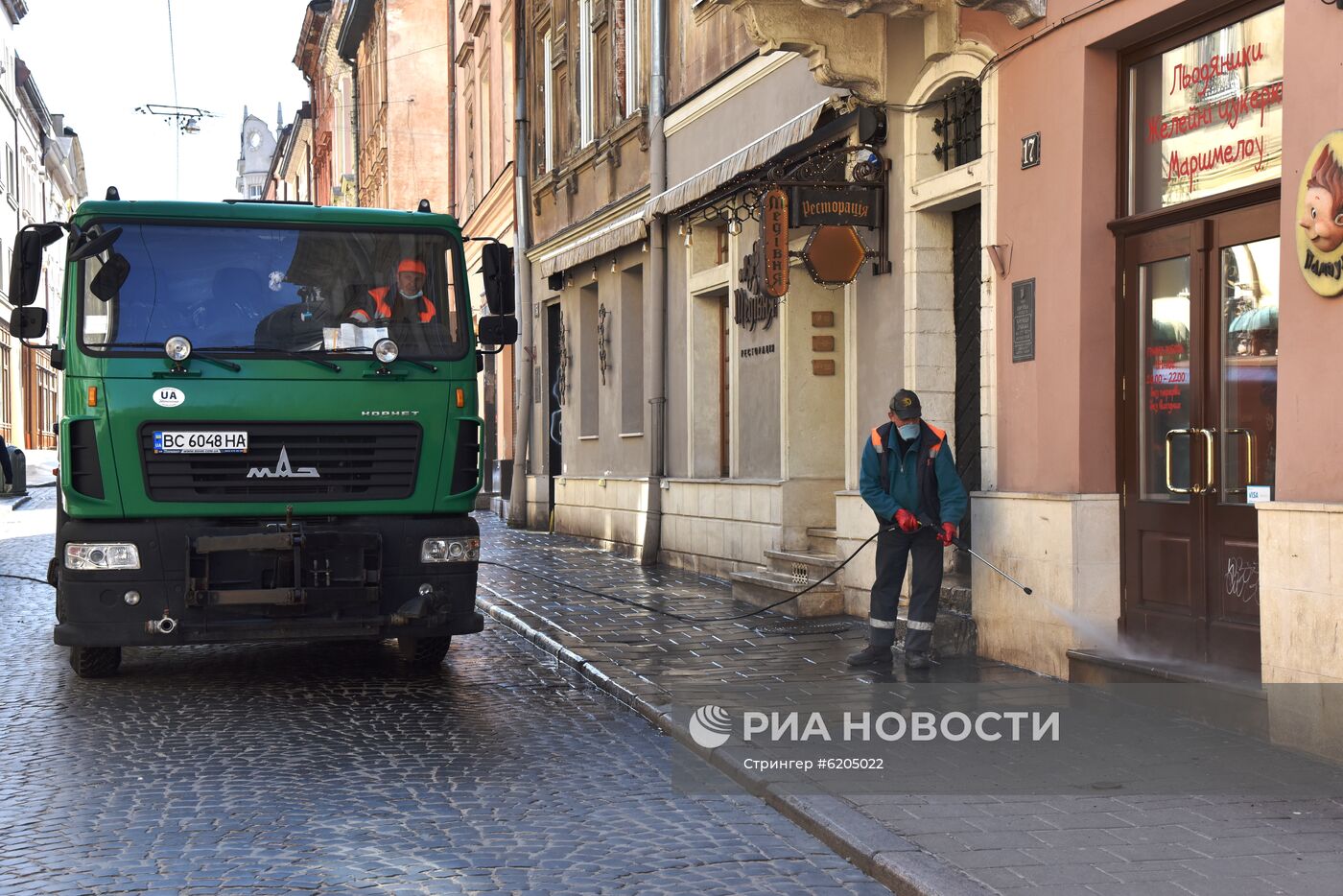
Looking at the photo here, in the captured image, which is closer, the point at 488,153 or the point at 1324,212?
the point at 1324,212

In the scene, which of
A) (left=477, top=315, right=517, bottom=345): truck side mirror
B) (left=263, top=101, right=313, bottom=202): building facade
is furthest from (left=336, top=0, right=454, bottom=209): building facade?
(left=477, top=315, right=517, bottom=345): truck side mirror

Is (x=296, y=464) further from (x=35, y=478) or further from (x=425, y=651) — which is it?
(x=35, y=478)

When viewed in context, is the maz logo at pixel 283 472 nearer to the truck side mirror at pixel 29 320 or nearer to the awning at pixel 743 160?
the truck side mirror at pixel 29 320

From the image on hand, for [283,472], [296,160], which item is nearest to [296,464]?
[283,472]

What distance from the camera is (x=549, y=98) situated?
78.4 ft

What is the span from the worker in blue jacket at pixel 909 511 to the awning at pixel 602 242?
879cm

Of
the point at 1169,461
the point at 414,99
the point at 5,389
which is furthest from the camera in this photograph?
the point at 5,389

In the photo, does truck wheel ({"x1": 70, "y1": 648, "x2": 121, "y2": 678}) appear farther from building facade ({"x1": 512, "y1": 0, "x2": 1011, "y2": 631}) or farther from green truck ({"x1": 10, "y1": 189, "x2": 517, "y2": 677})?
building facade ({"x1": 512, "y1": 0, "x2": 1011, "y2": 631})

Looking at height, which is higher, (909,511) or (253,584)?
(909,511)

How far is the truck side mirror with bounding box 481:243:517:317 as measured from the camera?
10234 millimetres

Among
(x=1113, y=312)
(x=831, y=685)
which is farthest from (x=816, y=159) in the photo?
(x=831, y=685)

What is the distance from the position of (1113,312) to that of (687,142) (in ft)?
28.4

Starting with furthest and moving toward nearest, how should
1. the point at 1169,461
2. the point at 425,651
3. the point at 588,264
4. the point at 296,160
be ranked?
1. the point at 296,160
2. the point at 588,264
3. the point at 425,651
4. the point at 1169,461

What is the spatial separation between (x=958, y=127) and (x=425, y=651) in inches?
204
